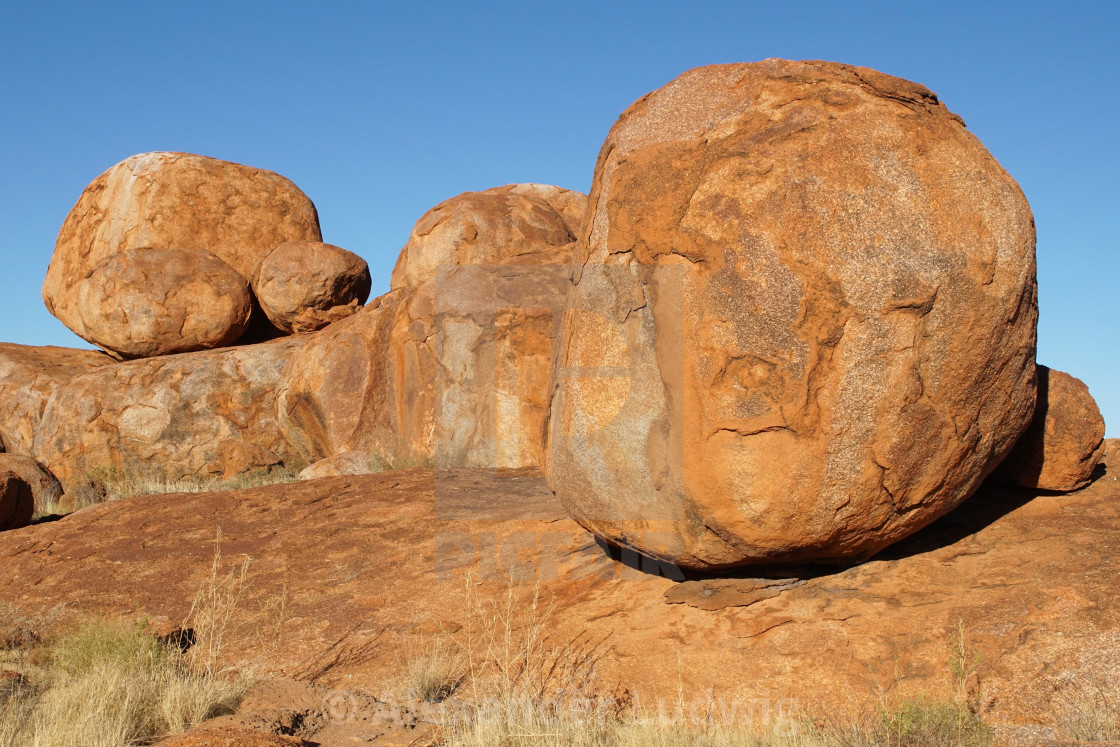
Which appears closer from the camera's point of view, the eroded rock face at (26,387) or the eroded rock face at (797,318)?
the eroded rock face at (797,318)

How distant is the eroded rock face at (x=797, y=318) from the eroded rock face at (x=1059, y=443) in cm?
77

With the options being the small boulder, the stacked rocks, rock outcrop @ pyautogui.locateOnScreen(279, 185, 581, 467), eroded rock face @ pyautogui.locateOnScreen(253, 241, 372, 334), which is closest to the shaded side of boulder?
rock outcrop @ pyautogui.locateOnScreen(279, 185, 581, 467)

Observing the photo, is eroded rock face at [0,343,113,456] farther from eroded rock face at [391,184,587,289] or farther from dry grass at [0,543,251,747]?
dry grass at [0,543,251,747]

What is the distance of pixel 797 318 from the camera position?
3.92 m

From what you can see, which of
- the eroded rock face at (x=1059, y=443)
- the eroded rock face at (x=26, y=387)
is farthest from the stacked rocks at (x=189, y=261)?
the eroded rock face at (x=1059, y=443)

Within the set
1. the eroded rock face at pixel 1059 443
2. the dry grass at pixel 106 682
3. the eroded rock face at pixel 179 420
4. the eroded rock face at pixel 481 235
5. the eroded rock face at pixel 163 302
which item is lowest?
the dry grass at pixel 106 682

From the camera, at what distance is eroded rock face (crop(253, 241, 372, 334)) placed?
11461mm

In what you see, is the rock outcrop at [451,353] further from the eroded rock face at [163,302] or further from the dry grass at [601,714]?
the dry grass at [601,714]

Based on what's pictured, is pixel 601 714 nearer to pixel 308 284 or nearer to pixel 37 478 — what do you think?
pixel 37 478

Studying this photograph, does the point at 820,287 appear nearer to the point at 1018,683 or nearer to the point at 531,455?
the point at 1018,683

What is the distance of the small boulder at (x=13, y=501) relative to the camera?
7758 millimetres

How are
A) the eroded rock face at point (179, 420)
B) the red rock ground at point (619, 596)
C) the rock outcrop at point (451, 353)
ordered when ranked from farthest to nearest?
the eroded rock face at point (179, 420) → the rock outcrop at point (451, 353) → the red rock ground at point (619, 596)

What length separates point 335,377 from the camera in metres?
9.47

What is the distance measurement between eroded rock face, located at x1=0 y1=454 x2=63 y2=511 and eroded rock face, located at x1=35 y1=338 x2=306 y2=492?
2.97ft
